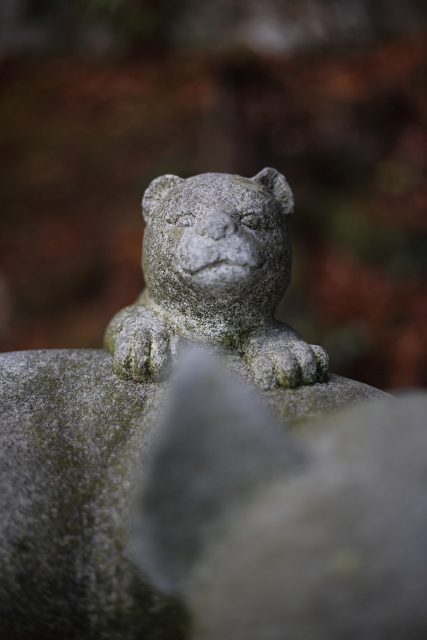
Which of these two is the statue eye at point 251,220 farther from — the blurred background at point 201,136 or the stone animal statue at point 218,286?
the blurred background at point 201,136

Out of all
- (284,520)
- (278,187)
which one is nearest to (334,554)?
(284,520)

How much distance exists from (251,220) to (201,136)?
3.29m

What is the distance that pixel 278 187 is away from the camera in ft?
6.16

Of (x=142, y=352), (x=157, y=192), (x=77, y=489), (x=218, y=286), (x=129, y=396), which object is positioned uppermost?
(x=157, y=192)

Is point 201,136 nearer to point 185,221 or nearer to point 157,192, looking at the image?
point 157,192

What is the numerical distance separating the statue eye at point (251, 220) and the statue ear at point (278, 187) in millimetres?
226

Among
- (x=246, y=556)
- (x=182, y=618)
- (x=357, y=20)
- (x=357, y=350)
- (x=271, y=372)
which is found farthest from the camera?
(x=357, y=20)

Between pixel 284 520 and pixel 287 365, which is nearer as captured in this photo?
pixel 284 520

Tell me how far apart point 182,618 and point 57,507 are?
0.39m

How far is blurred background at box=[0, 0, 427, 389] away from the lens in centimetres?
454

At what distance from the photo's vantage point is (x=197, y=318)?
169 cm

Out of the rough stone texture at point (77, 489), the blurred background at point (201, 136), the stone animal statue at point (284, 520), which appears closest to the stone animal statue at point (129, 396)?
the rough stone texture at point (77, 489)

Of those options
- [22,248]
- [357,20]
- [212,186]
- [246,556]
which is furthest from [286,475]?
[357,20]

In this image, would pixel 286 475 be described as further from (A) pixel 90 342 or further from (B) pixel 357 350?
(A) pixel 90 342
